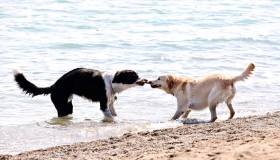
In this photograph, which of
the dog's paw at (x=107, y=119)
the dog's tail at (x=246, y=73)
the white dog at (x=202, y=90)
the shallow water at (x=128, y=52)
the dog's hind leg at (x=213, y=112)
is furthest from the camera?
the dog's paw at (x=107, y=119)

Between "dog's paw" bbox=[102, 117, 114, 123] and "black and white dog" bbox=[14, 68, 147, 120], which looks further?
"black and white dog" bbox=[14, 68, 147, 120]

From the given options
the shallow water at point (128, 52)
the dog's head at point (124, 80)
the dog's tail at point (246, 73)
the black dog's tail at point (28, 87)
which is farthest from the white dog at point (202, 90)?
the black dog's tail at point (28, 87)

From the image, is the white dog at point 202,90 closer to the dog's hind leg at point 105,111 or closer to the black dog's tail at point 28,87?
the dog's hind leg at point 105,111

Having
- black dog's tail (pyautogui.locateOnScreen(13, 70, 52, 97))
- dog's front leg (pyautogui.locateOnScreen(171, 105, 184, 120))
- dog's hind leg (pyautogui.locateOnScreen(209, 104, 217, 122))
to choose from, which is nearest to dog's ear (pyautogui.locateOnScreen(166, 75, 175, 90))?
dog's front leg (pyautogui.locateOnScreen(171, 105, 184, 120))

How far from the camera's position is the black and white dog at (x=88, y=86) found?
1012 cm

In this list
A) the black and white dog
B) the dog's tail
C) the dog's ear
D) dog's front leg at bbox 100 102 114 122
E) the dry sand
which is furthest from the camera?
the black and white dog

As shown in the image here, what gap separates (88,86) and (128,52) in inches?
215

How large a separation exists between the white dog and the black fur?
512 millimetres

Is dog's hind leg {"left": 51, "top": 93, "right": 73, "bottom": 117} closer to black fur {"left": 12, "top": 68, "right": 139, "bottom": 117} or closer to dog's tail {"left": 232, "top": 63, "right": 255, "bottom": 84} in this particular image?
black fur {"left": 12, "top": 68, "right": 139, "bottom": 117}

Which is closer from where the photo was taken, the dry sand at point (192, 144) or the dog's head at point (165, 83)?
the dry sand at point (192, 144)

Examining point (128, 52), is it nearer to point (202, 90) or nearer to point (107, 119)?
point (107, 119)

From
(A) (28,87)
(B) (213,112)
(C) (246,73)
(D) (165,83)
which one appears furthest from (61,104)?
(C) (246,73)

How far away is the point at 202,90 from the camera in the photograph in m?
9.68

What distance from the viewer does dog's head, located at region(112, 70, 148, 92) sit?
10164 mm
